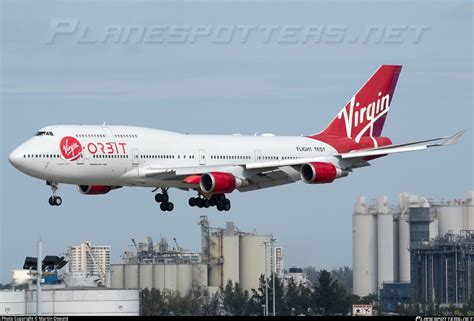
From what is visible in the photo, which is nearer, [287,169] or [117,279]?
[287,169]

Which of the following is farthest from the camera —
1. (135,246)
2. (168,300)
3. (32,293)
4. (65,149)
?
(135,246)

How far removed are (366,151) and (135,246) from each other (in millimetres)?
92032

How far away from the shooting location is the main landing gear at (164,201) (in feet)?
299

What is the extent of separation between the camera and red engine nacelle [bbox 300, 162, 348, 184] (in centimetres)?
8712

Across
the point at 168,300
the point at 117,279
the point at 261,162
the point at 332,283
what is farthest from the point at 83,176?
the point at 117,279

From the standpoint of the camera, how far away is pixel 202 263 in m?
168

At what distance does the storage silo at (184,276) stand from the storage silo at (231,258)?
5.26 m

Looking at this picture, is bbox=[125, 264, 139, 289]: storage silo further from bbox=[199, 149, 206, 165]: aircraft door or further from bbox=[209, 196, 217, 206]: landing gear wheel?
bbox=[199, 149, 206, 165]: aircraft door

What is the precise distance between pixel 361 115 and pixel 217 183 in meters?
19.0

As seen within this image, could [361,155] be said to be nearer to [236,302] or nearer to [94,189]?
[94,189]

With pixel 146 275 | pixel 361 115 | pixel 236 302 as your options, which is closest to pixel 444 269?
pixel 146 275

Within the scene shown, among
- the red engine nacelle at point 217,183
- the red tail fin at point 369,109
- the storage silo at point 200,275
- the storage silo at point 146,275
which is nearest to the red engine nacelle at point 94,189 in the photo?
the red engine nacelle at point 217,183

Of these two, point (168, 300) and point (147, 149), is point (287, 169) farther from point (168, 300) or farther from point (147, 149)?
point (168, 300)

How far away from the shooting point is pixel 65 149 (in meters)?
82.0
